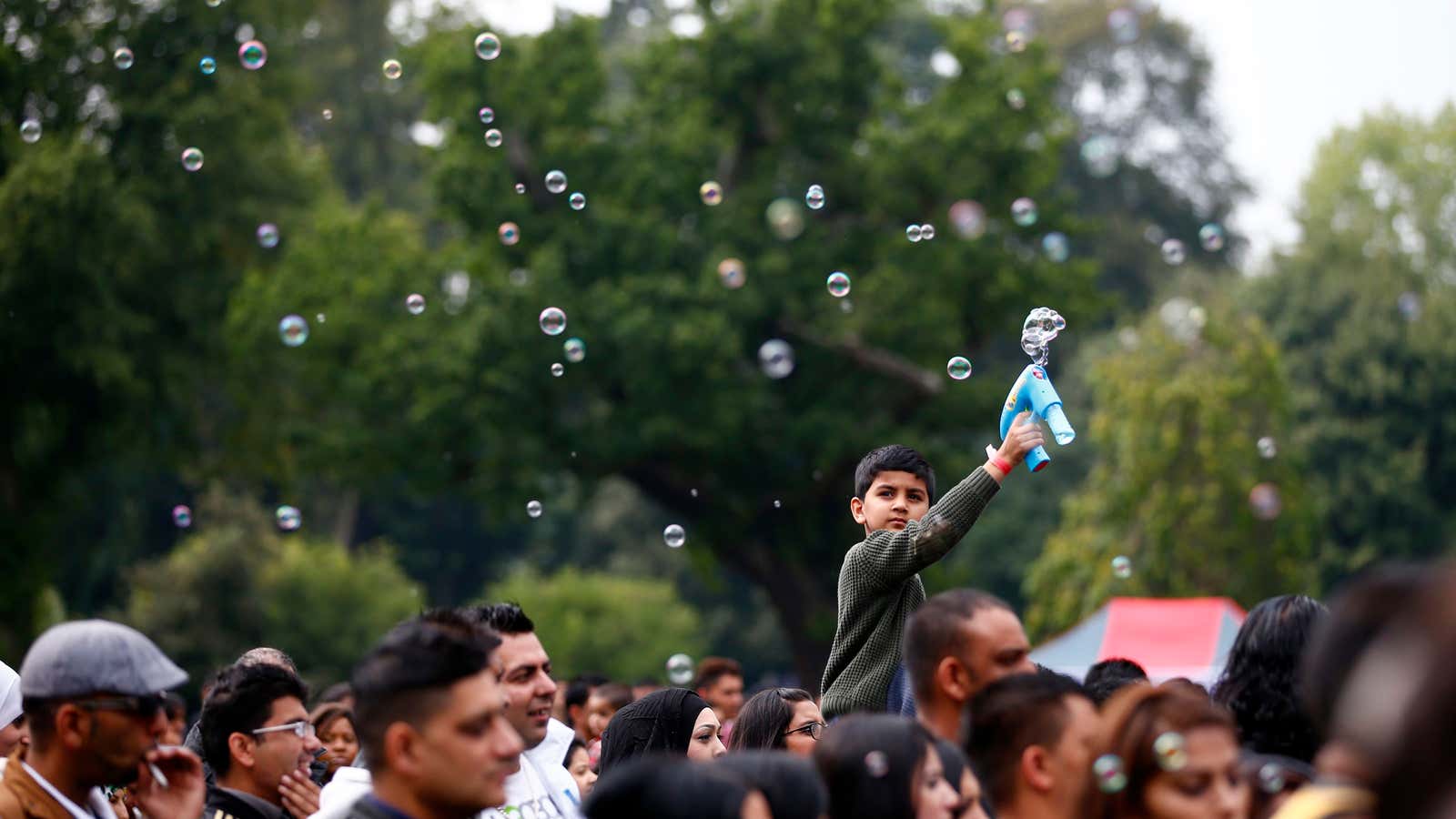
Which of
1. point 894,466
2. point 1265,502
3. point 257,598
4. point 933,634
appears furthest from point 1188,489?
point 933,634

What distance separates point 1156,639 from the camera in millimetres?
15922

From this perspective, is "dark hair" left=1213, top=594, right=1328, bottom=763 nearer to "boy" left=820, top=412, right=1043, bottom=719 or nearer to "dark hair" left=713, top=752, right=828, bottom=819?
"boy" left=820, top=412, right=1043, bottom=719

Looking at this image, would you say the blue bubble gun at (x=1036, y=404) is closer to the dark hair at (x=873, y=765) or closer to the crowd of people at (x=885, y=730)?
the crowd of people at (x=885, y=730)

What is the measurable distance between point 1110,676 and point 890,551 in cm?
138

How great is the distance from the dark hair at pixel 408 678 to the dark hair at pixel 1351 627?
5.56ft

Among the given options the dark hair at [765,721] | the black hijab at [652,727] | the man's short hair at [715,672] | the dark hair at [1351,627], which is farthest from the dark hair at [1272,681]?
the man's short hair at [715,672]

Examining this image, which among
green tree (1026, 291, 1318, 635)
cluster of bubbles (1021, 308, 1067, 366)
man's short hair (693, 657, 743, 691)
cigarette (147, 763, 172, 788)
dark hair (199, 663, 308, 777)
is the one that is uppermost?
cluster of bubbles (1021, 308, 1067, 366)

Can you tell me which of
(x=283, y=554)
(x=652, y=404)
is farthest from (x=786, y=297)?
(x=283, y=554)

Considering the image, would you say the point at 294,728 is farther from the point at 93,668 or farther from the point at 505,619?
the point at 93,668

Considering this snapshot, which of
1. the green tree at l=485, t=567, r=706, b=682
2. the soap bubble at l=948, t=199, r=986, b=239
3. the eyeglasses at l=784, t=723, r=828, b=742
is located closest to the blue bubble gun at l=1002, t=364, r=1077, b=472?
the eyeglasses at l=784, t=723, r=828, b=742

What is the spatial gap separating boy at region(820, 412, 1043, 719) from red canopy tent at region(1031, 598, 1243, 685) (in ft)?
33.2

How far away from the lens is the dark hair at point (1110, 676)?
559 cm

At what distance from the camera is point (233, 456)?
2583cm

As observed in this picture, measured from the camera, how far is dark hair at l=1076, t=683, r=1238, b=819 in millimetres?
3588
